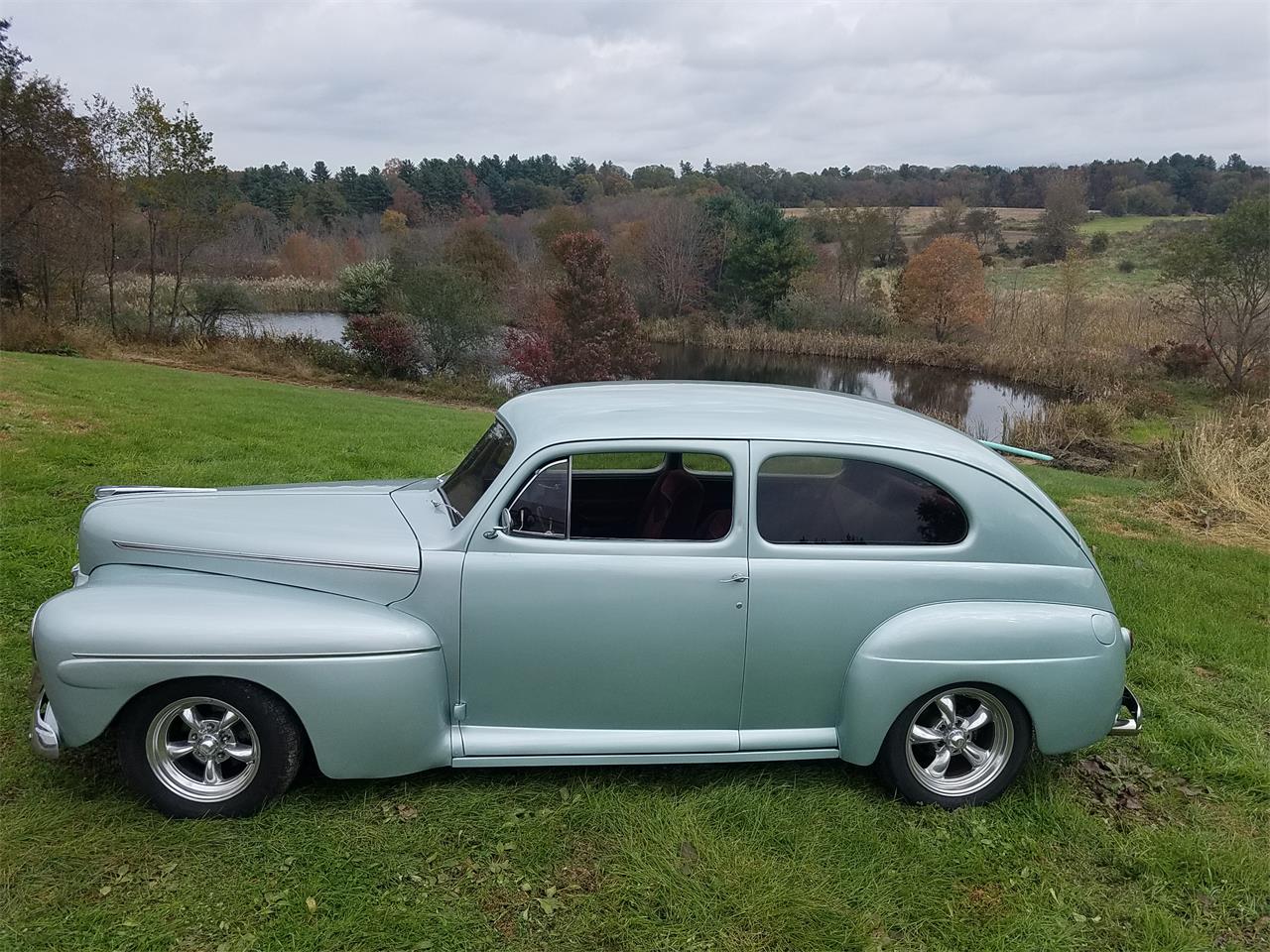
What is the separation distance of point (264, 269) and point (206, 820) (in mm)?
56385

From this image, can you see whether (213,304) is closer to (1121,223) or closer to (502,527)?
(502,527)

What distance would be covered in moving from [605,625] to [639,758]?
2.06 feet

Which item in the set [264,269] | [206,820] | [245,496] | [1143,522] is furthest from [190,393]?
[264,269]

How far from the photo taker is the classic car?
306 cm

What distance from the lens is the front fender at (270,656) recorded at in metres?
2.96

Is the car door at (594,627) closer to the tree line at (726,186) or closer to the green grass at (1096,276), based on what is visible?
the green grass at (1096,276)

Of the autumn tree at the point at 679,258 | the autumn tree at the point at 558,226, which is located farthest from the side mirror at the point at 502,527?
the autumn tree at the point at 558,226

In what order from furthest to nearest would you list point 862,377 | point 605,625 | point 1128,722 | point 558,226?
point 558,226 < point 862,377 < point 1128,722 < point 605,625

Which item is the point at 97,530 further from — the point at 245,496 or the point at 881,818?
the point at 881,818

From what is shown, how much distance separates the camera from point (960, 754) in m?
3.56

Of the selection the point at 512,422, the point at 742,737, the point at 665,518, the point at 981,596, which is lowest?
the point at 742,737

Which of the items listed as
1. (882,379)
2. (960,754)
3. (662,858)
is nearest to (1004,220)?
(882,379)

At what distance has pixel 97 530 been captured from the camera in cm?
347

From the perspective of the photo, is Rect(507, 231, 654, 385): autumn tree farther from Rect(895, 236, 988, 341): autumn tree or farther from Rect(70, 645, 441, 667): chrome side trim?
Rect(70, 645, 441, 667): chrome side trim
